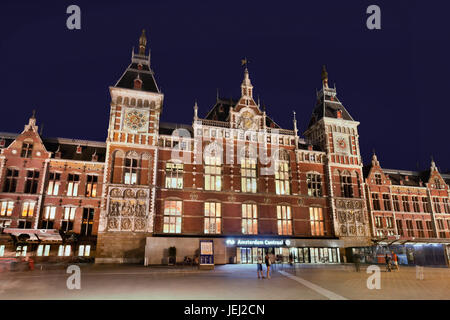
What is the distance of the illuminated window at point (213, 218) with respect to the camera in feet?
118

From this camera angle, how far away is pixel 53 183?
36.0m

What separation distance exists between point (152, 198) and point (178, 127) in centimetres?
1052

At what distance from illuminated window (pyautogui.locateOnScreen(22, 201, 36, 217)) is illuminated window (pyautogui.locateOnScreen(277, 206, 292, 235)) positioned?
29186 mm

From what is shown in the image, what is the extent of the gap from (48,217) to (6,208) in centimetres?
433

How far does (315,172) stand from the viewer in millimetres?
42156

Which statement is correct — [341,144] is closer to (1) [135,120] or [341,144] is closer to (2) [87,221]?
(1) [135,120]

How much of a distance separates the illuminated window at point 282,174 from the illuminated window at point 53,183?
89.5 feet

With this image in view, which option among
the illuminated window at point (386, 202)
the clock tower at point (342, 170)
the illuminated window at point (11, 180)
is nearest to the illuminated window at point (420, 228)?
the illuminated window at point (386, 202)

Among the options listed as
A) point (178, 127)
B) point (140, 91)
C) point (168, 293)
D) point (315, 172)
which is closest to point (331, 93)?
point (315, 172)

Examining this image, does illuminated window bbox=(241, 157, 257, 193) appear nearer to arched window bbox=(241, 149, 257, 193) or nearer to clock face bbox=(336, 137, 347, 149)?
arched window bbox=(241, 149, 257, 193)

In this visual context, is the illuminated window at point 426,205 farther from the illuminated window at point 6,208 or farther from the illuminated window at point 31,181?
the illuminated window at point 6,208

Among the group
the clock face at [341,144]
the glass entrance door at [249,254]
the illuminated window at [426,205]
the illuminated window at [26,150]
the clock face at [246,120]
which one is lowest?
the glass entrance door at [249,254]

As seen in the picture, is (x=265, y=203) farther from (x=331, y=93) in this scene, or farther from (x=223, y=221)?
(x=331, y=93)

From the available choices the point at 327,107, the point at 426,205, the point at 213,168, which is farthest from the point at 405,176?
the point at 213,168
